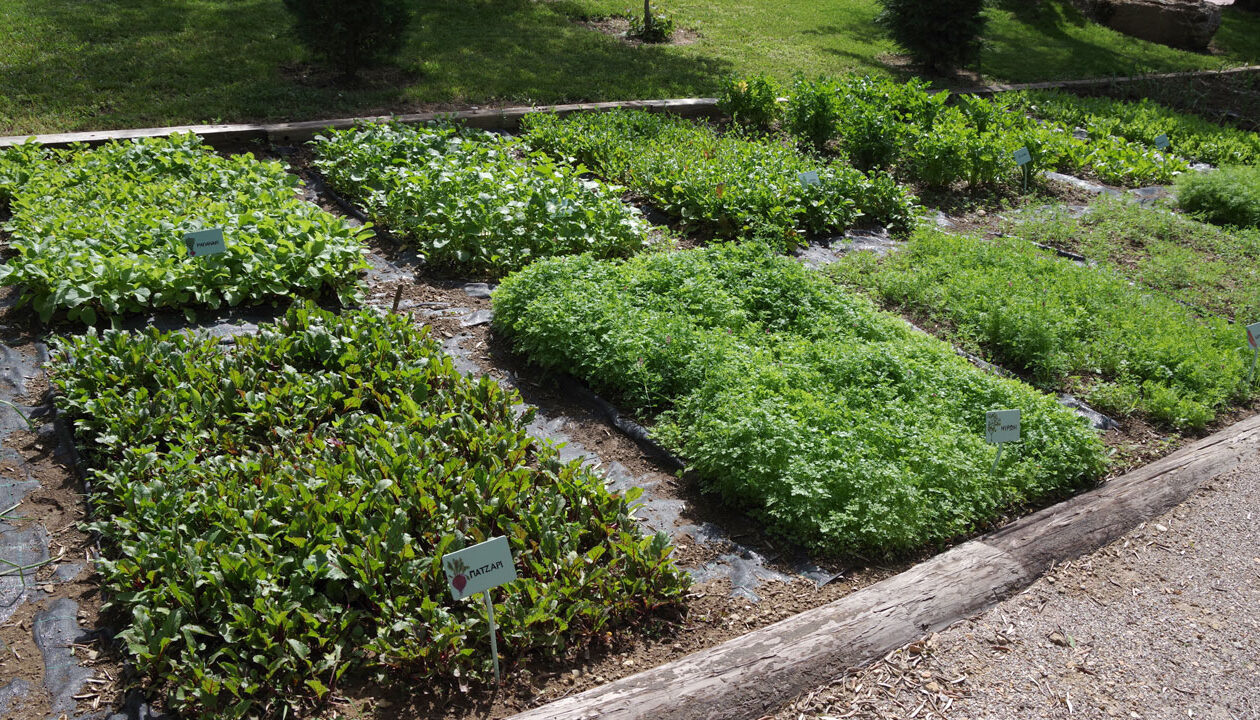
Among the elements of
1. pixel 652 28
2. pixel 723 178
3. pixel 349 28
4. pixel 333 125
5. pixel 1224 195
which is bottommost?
pixel 1224 195

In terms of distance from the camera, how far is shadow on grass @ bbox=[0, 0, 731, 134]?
26.6 ft

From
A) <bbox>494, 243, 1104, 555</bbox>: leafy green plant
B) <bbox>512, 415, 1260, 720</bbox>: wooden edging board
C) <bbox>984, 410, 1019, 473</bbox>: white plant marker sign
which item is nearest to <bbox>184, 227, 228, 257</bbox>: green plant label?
<bbox>494, 243, 1104, 555</bbox>: leafy green plant

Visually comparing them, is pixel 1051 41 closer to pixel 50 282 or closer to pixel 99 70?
pixel 99 70

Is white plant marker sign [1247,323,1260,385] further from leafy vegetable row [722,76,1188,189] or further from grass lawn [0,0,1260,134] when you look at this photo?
grass lawn [0,0,1260,134]

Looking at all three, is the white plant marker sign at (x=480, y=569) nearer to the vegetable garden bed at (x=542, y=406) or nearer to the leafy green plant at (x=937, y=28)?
the vegetable garden bed at (x=542, y=406)

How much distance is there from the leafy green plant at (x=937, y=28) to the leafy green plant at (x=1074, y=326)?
19.9ft

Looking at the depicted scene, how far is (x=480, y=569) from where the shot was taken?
2834mm

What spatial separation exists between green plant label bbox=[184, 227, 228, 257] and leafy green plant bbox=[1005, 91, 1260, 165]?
8.43m

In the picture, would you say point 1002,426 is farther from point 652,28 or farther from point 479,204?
point 652,28

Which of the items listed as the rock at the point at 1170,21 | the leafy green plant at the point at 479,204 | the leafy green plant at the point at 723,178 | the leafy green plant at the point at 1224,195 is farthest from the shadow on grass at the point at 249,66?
the rock at the point at 1170,21

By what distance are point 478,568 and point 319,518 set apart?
85 cm

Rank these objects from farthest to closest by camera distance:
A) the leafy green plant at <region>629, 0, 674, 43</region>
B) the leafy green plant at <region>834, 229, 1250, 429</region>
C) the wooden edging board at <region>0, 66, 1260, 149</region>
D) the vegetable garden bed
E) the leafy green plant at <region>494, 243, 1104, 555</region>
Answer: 1. the leafy green plant at <region>629, 0, 674, 43</region>
2. the wooden edging board at <region>0, 66, 1260, 149</region>
3. the leafy green plant at <region>834, 229, 1250, 429</region>
4. the leafy green plant at <region>494, 243, 1104, 555</region>
5. the vegetable garden bed

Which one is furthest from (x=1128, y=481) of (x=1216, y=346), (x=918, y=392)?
(x=1216, y=346)

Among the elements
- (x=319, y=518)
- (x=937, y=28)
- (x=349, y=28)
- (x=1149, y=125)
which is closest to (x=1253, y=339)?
(x=319, y=518)
